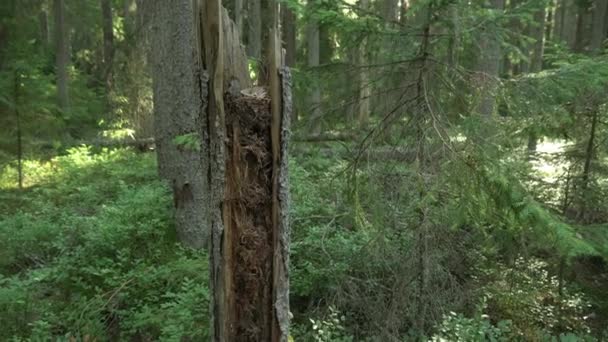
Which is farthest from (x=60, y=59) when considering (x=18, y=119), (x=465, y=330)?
(x=465, y=330)

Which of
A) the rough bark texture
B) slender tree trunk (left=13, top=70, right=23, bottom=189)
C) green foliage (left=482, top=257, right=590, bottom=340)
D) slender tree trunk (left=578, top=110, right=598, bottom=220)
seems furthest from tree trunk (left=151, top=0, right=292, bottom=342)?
slender tree trunk (left=13, top=70, right=23, bottom=189)

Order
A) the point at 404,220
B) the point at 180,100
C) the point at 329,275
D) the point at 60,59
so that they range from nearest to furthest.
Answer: the point at 404,220 < the point at 329,275 < the point at 180,100 < the point at 60,59

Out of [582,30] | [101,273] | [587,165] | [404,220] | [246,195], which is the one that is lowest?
[101,273]

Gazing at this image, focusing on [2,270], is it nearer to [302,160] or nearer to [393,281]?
[393,281]

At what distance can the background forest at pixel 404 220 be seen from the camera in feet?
14.1

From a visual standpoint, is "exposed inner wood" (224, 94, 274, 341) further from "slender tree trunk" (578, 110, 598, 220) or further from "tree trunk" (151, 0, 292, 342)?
"slender tree trunk" (578, 110, 598, 220)

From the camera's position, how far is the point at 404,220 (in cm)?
498

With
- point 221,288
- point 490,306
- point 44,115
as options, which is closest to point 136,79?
point 44,115

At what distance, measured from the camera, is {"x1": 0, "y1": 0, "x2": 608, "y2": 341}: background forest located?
4.29m

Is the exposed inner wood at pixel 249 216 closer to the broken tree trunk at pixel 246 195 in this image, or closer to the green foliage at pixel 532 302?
the broken tree trunk at pixel 246 195

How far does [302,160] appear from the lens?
34.0 feet

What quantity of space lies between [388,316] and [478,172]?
1815 mm

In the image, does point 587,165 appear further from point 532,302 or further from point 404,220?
point 404,220

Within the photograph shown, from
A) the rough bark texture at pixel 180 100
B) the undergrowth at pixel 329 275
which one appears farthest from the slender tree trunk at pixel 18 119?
the rough bark texture at pixel 180 100
